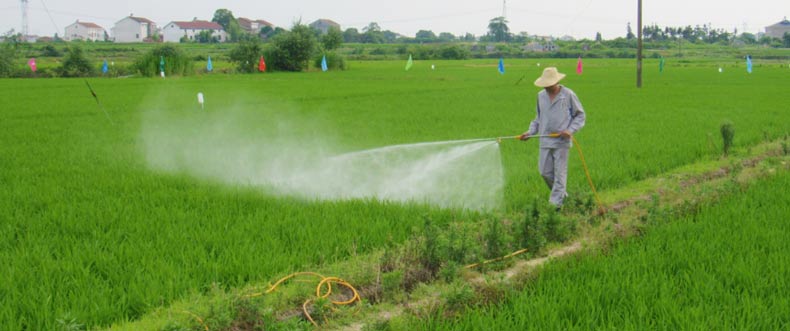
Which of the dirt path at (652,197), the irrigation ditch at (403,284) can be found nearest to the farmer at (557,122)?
the irrigation ditch at (403,284)

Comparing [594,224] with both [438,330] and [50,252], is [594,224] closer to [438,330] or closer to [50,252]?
[438,330]

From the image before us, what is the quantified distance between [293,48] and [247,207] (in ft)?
122

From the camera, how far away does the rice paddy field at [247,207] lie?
3.67 m

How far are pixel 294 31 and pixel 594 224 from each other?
125 ft

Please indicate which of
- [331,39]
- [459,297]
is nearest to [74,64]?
[331,39]

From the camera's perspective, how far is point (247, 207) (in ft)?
19.3

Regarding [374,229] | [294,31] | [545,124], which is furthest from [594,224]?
[294,31]

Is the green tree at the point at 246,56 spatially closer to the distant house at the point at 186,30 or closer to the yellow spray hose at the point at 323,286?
the yellow spray hose at the point at 323,286

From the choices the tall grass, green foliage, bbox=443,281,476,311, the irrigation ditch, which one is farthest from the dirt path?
the tall grass

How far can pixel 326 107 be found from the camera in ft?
54.7

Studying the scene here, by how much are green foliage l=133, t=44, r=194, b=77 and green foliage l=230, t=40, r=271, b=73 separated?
13.3 feet

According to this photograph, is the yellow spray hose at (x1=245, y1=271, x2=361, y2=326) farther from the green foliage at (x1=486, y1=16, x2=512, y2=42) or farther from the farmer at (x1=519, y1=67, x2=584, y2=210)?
the green foliage at (x1=486, y1=16, x2=512, y2=42)

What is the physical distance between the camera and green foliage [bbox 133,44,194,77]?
3500cm

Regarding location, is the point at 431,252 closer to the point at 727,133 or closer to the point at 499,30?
the point at 727,133
